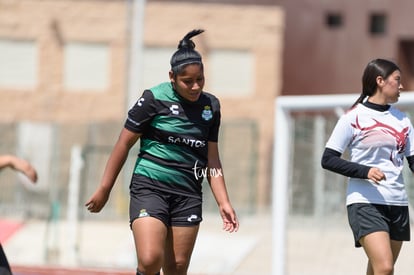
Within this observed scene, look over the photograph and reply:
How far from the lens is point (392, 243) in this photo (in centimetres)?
862

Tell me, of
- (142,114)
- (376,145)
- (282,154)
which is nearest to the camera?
(142,114)

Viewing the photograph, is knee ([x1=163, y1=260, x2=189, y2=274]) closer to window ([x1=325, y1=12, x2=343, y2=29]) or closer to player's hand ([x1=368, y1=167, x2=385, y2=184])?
player's hand ([x1=368, y1=167, x2=385, y2=184])

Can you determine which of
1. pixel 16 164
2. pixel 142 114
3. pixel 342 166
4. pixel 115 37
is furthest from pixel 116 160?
pixel 115 37

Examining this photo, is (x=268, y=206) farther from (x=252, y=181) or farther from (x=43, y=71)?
(x=43, y=71)

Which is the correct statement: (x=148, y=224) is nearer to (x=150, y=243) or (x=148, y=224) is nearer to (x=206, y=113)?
(x=150, y=243)

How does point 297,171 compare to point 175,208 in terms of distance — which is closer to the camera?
point 175,208

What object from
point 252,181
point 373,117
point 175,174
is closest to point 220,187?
point 175,174

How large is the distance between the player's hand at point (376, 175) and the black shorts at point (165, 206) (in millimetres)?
1209

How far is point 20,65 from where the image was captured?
31.8m

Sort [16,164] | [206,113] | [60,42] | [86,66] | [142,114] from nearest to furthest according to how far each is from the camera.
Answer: [142,114] < [206,113] < [16,164] < [60,42] < [86,66]

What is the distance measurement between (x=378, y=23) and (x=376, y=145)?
2374 centimetres

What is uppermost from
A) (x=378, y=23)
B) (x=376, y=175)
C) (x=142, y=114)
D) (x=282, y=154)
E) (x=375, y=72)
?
(x=375, y=72)

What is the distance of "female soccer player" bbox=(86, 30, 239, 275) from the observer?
8266 millimetres

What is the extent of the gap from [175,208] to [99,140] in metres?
19.8
